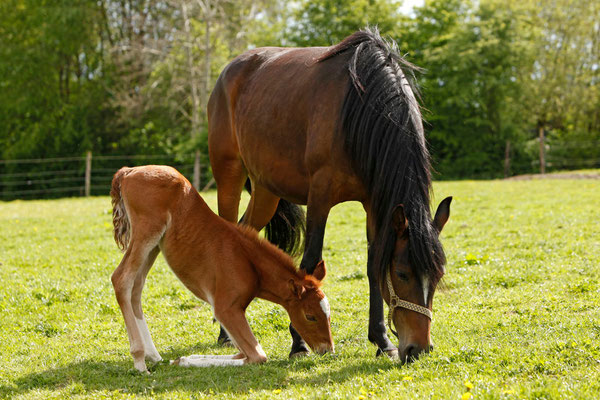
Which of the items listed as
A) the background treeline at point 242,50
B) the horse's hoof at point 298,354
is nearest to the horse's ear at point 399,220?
the horse's hoof at point 298,354

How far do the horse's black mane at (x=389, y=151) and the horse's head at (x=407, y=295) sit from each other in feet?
0.14

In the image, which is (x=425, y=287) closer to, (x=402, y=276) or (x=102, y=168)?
(x=402, y=276)

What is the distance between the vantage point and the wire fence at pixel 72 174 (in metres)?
26.6

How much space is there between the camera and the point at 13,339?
573 cm

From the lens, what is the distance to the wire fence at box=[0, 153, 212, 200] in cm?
2659

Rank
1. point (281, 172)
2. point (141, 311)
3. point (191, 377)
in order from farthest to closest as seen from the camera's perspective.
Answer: point (281, 172) < point (141, 311) < point (191, 377)

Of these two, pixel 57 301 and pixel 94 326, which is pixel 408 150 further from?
pixel 57 301

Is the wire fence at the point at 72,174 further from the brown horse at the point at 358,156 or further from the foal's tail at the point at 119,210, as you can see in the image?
the foal's tail at the point at 119,210

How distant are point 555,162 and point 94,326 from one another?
26782 mm

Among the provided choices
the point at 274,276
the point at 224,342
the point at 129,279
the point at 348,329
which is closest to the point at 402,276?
the point at 274,276

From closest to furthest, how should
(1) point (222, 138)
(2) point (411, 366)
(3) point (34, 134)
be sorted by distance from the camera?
(2) point (411, 366) → (1) point (222, 138) → (3) point (34, 134)

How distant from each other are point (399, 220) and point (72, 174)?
88.7ft

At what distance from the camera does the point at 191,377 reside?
449 cm

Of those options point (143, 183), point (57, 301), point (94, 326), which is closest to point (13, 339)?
point (94, 326)
